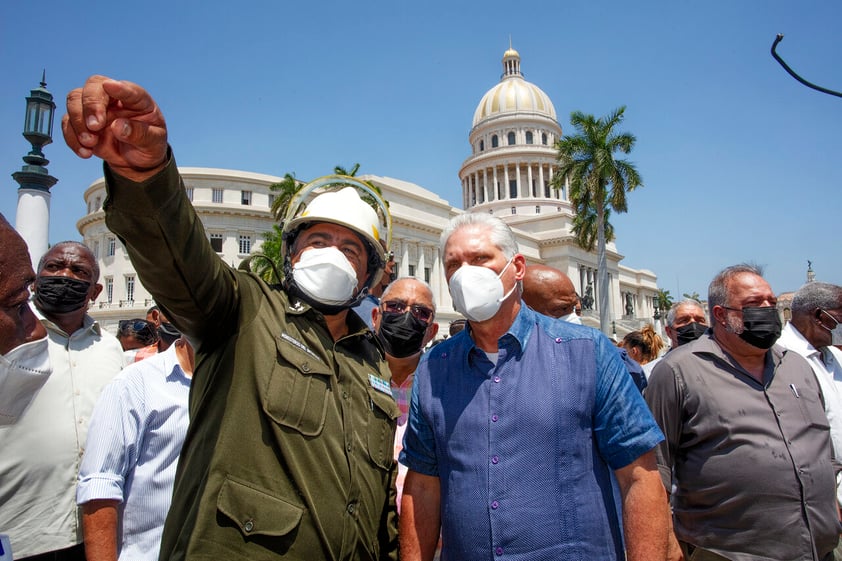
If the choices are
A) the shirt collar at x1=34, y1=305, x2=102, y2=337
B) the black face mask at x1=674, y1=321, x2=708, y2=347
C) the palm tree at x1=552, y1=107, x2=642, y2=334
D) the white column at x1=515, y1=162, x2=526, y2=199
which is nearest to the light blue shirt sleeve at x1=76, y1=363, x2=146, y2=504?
the shirt collar at x1=34, y1=305, x2=102, y2=337

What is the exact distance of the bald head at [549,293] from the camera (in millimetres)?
4617

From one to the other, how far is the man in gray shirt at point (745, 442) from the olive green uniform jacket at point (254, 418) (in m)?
2.27

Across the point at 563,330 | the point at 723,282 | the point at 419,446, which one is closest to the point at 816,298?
the point at 723,282

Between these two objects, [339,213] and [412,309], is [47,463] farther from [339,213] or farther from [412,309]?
[412,309]

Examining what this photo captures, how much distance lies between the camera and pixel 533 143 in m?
78.3

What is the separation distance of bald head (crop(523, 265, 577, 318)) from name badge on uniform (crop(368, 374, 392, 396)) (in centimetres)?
260

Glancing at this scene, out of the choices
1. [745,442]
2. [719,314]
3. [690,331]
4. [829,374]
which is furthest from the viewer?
[690,331]

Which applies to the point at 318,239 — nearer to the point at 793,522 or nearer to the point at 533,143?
the point at 793,522

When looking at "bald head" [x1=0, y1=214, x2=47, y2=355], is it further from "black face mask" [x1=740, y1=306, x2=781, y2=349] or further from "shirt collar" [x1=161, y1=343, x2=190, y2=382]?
"black face mask" [x1=740, y1=306, x2=781, y2=349]

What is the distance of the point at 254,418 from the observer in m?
1.79

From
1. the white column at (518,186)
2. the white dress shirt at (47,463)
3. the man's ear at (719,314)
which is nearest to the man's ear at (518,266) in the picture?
the man's ear at (719,314)

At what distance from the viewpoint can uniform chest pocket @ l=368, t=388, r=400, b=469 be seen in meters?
2.07

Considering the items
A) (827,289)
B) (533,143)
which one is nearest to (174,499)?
(827,289)

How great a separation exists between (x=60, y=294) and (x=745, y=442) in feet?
14.1
